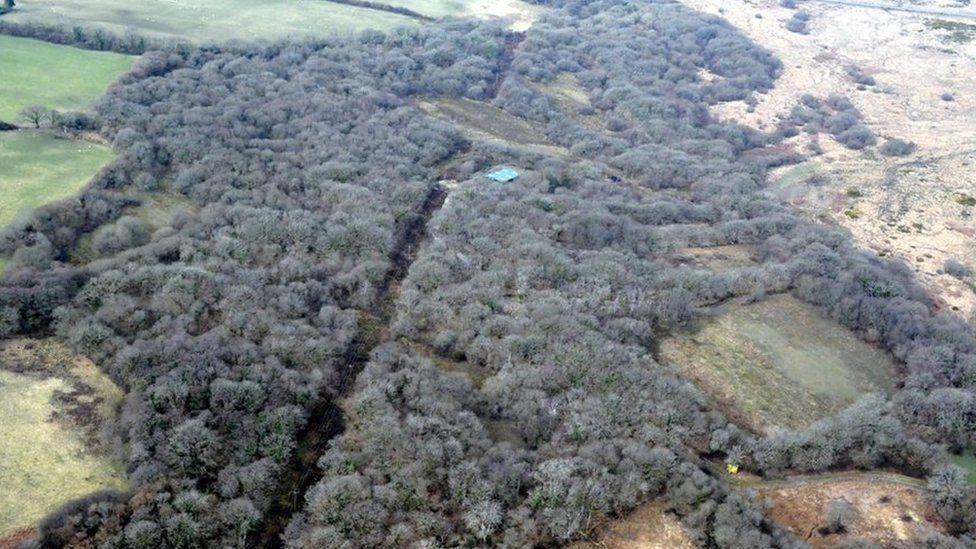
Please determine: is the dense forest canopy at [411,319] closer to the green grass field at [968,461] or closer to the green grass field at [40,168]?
the green grass field at [968,461]

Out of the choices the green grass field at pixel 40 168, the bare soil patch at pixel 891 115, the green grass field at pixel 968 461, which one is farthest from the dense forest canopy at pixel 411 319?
the bare soil patch at pixel 891 115

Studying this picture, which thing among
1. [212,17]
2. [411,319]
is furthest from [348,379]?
[212,17]

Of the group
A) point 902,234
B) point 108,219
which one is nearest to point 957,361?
point 902,234

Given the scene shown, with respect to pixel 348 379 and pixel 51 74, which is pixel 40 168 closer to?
pixel 51 74

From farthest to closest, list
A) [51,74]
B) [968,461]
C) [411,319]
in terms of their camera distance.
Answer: [51,74]
[411,319]
[968,461]

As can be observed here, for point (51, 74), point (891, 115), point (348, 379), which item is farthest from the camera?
point (891, 115)

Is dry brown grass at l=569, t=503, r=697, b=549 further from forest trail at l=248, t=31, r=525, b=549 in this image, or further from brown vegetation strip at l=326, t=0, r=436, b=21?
brown vegetation strip at l=326, t=0, r=436, b=21

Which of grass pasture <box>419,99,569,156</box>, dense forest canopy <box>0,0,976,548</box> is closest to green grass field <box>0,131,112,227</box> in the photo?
dense forest canopy <box>0,0,976,548</box>

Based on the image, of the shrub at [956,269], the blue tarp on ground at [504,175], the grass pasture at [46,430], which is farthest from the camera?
the blue tarp on ground at [504,175]
